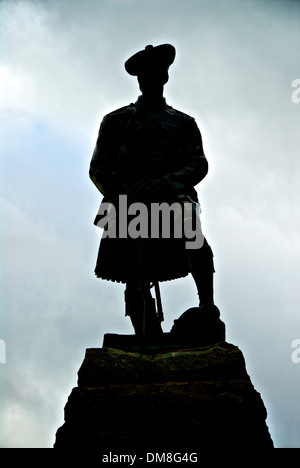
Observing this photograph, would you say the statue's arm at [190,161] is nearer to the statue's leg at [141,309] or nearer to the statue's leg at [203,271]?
the statue's leg at [203,271]

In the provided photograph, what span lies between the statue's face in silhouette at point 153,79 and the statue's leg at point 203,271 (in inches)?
68.7

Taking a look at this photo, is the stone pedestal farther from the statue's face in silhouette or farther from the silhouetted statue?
the statue's face in silhouette

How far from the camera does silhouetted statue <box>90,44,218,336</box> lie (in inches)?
201

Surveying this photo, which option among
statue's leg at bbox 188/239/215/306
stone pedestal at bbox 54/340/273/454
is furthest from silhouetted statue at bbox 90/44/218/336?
stone pedestal at bbox 54/340/273/454

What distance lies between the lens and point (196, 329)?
15.9 ft

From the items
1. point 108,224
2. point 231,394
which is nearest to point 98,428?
point 231,394

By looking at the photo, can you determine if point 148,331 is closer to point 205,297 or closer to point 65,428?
point 205,297

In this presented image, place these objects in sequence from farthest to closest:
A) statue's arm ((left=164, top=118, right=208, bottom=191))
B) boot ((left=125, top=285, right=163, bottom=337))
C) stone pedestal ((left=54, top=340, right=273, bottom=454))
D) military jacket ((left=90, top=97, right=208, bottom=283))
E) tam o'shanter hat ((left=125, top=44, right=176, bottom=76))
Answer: tam o'shanter hat ((left=125, top=44, right=176, bottom=76)) → statue's arm ((left=164, top=118, right=208, bottom=191)) → military jacket ((left=90, top=97, right=208, bottom=283)) → boot ((left=125, top=285, right=163, bottom=337)) → stone pedestal ((left=54, top=340, right=273, bottom=454))

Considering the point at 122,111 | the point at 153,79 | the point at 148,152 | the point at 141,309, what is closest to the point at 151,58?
the point at 153,79

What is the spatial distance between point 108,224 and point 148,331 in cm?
108

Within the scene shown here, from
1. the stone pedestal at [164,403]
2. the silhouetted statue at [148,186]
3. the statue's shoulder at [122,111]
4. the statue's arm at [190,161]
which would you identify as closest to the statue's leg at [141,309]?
the silhouetted statue at [148,186]
